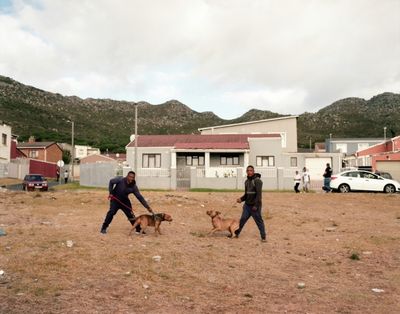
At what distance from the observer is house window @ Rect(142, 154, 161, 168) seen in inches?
1471

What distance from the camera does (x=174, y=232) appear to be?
11672 mm

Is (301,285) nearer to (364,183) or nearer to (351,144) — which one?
(364,183)

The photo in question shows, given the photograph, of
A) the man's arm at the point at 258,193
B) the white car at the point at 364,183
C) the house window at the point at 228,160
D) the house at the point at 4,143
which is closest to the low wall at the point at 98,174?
the house window at the point at 228,160

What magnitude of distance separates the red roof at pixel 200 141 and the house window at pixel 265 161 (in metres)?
1.96

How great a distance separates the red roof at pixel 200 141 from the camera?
118ft

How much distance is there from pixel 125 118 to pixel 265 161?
90.8 m

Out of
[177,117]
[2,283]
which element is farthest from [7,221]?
[177,117]

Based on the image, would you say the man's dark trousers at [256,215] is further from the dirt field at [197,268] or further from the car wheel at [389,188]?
the car wheel at [389,188]

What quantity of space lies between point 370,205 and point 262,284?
524 inches

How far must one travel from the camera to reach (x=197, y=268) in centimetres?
772

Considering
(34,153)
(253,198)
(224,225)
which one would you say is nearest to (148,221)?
(224,225)

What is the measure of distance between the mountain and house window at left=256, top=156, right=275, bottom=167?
57.0 meters

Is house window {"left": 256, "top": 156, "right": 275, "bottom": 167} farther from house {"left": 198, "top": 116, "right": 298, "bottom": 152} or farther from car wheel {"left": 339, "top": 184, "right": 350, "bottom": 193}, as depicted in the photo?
car wheel {"left": 339, "top": 184, "right": 350, "bottom": 193}

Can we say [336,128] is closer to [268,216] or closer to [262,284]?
[268,216]
